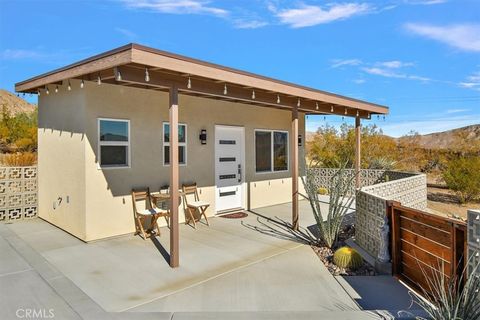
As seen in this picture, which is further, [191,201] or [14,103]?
[14,103]

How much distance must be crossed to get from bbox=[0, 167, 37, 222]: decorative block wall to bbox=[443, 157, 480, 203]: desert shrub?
1592 centimetres

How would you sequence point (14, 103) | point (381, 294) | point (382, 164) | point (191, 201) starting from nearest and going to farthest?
point (381, 294)
point (191, 201)
point (382, 164)
point (14, 103)

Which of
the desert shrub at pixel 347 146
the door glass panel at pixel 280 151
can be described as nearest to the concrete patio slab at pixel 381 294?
the door glass panel at pixel 280 151

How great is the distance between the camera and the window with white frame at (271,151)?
989 centimetres

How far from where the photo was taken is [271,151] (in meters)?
10.3

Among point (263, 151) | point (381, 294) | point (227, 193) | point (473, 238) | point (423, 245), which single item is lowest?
point (381, 294)

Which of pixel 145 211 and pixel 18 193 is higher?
pixel 18 193

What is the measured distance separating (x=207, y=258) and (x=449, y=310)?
3433mm

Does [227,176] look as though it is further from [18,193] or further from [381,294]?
[381,294]

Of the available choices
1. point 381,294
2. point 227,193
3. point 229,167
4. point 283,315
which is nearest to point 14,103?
point 229,167

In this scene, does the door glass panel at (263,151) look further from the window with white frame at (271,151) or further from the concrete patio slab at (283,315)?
the concrete patio slab at (283,315)

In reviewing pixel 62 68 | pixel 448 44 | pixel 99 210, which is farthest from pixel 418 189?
pixel 448 44

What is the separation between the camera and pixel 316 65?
24.1 m

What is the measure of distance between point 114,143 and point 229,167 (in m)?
3.34
